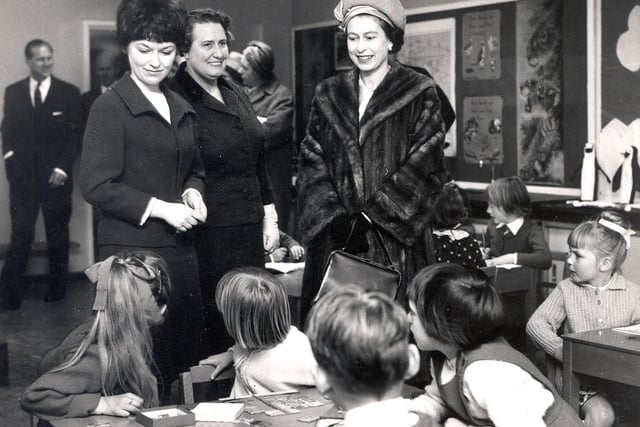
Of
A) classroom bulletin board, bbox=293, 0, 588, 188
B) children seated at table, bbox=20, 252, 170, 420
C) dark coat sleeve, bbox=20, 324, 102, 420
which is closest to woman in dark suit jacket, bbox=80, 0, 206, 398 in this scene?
children seated at table, bbox=20, 252, 170, 420

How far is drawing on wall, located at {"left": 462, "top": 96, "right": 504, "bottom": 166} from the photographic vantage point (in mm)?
6439

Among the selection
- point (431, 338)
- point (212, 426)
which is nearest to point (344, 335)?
point (212, 426)

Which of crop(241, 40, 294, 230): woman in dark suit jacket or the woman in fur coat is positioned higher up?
crop(241, 40, 294, 230): woman in dark suit jacket

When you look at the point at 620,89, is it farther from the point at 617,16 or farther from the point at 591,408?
the point at 591,408

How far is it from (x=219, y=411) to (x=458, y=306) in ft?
2.23

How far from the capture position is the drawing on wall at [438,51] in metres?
6.79

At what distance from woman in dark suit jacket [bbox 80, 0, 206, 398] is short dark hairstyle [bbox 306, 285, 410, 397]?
60.1 inches

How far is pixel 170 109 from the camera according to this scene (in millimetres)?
3307

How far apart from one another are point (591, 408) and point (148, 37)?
2.13 metres

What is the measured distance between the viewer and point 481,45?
21.3ft

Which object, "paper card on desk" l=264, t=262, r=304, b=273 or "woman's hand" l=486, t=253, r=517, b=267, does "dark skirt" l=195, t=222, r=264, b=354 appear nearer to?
"paper card on desk" l=264, t=262, r=304, b=273

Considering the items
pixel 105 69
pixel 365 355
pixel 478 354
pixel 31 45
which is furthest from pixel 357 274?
pixel 105 69

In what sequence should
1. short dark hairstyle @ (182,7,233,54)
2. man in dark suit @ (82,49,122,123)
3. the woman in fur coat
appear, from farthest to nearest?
1. man in dark suit @ (82,49,122,123)
2. short dark hairstyle @ (182,7,233,54)
3. the woman in fur coat

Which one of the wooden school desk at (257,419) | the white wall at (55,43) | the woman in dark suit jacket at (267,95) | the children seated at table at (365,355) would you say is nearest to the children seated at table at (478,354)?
the wooden school desk at (257,419)
